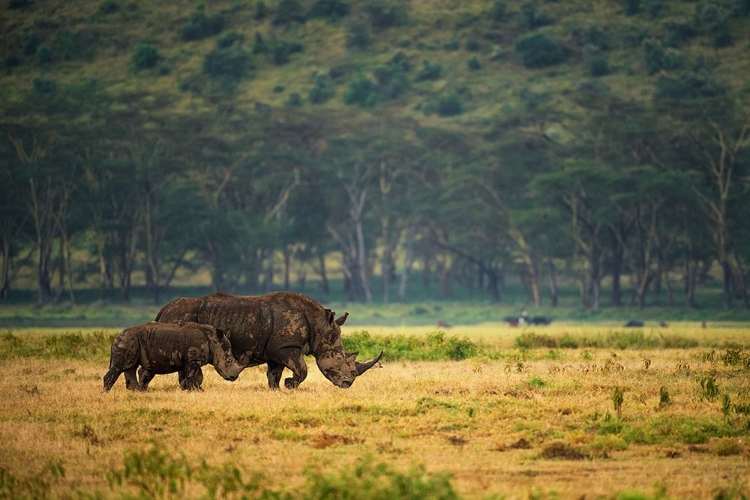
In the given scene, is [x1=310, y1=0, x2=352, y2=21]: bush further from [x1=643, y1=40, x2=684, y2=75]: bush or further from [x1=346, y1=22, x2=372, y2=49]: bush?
[x1=643, y1=40, x2=684, y2=75]: bush

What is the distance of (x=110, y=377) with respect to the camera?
63.3 ft

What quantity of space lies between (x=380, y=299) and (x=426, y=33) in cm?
3413

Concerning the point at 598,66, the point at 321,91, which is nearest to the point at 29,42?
the point at 321,91

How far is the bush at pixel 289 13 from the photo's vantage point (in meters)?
105

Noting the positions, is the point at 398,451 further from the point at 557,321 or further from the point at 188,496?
the point at 557,321

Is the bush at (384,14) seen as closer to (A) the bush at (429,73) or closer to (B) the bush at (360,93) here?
(A) the bush at (429,73)

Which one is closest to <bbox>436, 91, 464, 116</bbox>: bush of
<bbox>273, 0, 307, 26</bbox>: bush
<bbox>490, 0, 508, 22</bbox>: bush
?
<bbox>490, 0, 508, 22</bbox>: bush

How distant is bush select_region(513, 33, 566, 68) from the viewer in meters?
96.9

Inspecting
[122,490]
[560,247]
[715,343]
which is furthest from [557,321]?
[122,490]

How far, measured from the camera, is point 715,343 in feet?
112

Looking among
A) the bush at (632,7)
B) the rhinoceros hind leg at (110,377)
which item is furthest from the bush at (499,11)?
the rhinoceros hind leg at (110,377)

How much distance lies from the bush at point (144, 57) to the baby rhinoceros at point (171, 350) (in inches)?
3141

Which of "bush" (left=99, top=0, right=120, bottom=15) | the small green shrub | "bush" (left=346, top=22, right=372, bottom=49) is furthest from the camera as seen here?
"bush" (left=99, top=0, right=120, bottom=15)

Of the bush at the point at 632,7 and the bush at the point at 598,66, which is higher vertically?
the bush at the point at 632,7
